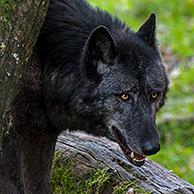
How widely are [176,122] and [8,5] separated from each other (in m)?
5.77

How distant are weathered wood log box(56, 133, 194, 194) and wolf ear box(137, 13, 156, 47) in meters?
1.27

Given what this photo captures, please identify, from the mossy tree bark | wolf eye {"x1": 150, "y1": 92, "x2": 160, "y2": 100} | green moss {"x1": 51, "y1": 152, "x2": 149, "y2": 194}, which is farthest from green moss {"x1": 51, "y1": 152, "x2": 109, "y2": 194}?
the mossy tree bark

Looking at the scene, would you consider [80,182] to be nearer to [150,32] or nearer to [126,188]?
[126,188]

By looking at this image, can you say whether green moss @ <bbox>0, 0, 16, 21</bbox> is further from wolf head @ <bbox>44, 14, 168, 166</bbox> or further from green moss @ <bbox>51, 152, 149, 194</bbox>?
green moss @ <bbox>51, 152, 149, 194</bbox>

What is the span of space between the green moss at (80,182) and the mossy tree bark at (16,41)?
6.68 ft

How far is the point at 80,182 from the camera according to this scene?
7.04 m

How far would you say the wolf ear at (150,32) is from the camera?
6.29 meters

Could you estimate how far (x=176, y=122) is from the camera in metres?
10.2

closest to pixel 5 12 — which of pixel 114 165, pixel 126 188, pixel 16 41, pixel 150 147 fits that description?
pixel 16 41

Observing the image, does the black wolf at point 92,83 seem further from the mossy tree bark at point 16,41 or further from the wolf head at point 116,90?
the mossy tree bark at point 16,41

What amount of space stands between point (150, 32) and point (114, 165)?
1349 millimetres

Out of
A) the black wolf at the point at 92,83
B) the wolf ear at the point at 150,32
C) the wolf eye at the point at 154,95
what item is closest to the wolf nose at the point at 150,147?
the black wolf at the point at 92,83

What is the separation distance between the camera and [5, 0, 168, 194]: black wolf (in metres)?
5.89

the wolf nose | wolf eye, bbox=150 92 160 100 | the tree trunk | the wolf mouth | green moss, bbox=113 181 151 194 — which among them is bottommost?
green moss, bbox=113 181 151 194
